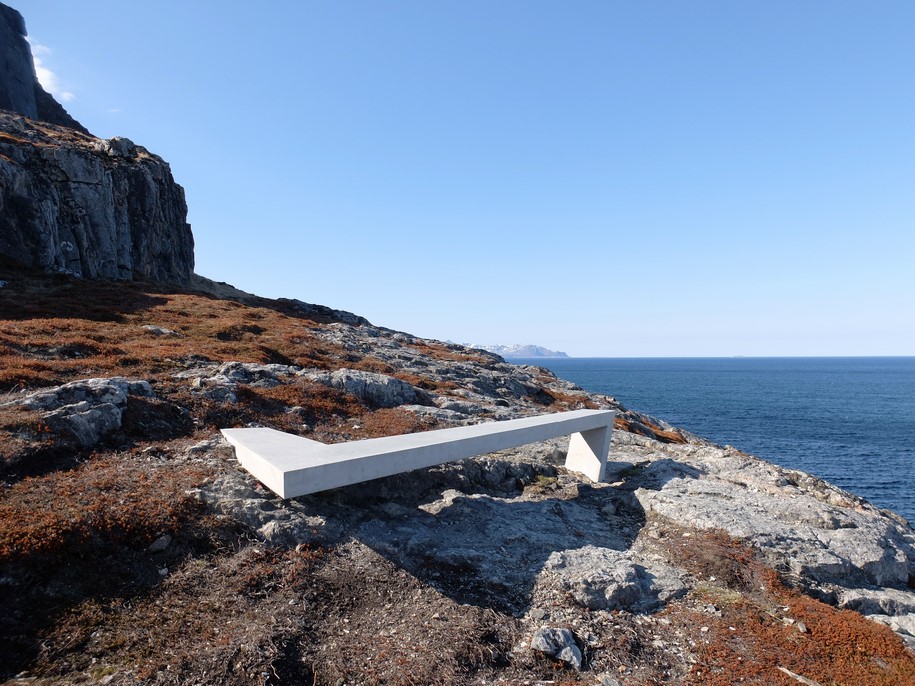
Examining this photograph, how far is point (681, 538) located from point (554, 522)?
323 centimetres

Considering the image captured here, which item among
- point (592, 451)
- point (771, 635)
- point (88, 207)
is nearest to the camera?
point (771, 635)

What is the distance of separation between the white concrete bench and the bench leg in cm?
107

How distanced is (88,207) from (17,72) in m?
71.9

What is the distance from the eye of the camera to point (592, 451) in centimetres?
1747

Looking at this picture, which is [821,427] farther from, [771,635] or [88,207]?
[88,207]

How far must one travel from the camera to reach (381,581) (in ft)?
30.2

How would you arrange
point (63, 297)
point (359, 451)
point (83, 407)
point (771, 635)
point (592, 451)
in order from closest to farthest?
1. point (771, 635)
2. point (359, 451)
3. point (83, 407)
4. point (592, 451)
5. point (63, 297)

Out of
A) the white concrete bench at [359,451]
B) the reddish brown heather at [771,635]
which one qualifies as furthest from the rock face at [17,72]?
the reddish brown heather at [771,635]

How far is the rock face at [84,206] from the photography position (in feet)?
136

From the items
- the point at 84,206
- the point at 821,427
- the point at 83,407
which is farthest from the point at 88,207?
the point at 821,427

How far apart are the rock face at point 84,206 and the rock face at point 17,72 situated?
40541mm

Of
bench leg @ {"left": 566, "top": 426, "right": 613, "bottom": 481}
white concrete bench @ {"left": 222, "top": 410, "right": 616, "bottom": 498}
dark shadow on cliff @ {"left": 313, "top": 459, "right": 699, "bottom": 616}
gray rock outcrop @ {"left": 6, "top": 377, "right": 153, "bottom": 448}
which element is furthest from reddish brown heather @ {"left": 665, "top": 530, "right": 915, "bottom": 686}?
gray rock outcrop @ {"left": 6, "top": 377, "right": 153, "bottom": 448}

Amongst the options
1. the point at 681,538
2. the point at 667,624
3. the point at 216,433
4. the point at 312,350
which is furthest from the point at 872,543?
the point at 312,350

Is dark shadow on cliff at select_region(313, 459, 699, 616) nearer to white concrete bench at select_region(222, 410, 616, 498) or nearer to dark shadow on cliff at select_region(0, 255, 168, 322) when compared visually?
white concrete bench at select_region(222, 410, 616, 498)
